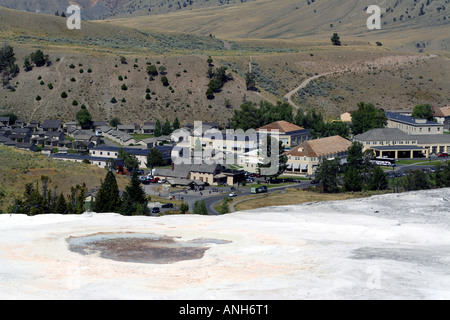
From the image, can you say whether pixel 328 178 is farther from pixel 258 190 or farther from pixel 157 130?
pixel 157 130

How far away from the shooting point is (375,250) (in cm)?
3262

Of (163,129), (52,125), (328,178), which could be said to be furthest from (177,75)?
(328,178)

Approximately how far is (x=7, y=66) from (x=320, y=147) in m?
75.7

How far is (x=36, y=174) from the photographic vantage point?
75.8 meters

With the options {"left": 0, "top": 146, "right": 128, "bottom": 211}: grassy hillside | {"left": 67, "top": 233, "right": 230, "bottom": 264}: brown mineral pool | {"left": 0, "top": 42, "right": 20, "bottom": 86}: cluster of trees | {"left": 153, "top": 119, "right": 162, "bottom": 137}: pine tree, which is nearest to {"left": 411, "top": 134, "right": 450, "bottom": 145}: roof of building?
{"left": 153, "top": 119, "right": 162, "bottom": 137}: pine tree

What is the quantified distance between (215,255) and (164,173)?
205ft

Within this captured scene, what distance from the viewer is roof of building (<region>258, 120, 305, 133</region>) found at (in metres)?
115

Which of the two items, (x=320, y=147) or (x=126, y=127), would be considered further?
(x=126, y=127)

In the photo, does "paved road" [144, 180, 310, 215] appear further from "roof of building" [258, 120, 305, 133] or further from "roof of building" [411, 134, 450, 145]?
"roof of building" [411, 134, 450, 145]

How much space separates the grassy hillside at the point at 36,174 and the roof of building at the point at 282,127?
36.6 meters

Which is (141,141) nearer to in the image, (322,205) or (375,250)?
(322,205)

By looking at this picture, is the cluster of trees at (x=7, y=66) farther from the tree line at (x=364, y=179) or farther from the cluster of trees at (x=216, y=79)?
the tree line at (x=364, y=179)

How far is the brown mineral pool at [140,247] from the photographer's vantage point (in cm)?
3139
